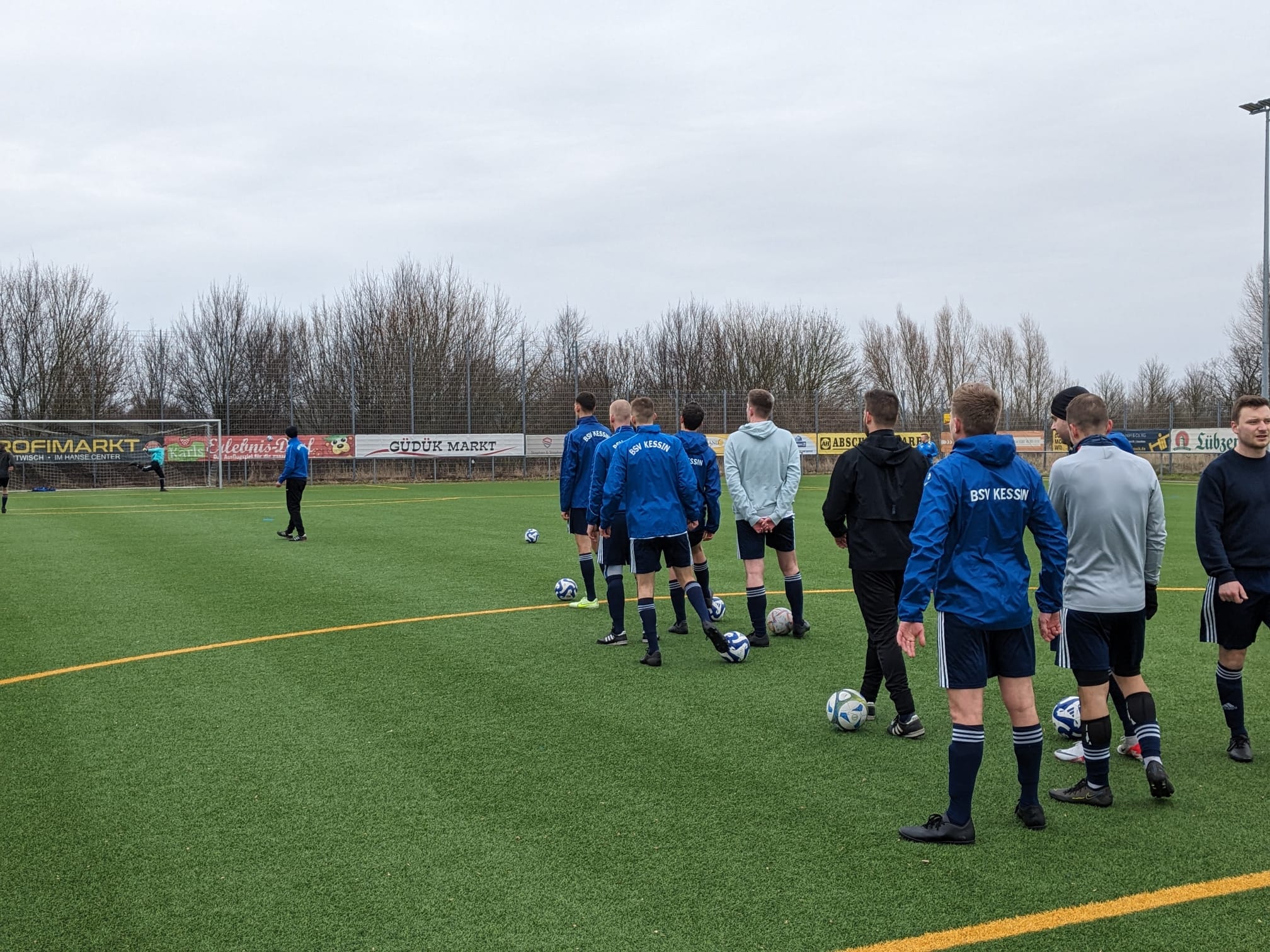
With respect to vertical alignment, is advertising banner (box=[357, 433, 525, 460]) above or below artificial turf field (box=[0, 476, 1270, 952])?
above

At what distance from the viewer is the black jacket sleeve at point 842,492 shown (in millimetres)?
6066

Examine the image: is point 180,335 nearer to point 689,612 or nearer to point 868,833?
point 689,612

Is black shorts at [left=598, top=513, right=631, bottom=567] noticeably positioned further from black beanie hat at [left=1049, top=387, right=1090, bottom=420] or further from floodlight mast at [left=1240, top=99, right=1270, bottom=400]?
floodlight mast at [left=1240, top=99, right=1270, bottom=400]

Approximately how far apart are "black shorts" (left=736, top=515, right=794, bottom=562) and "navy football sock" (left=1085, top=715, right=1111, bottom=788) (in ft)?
11.6

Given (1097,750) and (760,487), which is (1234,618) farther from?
(760,487)

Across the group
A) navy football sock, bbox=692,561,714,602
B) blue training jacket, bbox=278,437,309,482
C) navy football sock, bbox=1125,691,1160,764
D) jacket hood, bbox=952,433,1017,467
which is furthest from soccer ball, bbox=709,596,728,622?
blue training jacket, bbox=278,437,309,482

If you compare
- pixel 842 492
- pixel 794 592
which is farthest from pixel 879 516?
pixel 794 592

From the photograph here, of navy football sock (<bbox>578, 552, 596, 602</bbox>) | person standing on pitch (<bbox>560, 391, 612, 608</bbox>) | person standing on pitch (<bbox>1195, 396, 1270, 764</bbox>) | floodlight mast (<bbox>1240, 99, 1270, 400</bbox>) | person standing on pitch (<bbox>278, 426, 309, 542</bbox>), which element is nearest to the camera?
person standing on pitch (<bbox>1195, 396, 1270, 764</bbox>)

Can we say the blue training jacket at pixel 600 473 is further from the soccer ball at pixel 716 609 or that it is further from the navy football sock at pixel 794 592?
the soccer ball at pixel 716 609

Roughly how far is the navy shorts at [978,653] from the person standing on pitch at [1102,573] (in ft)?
1.84

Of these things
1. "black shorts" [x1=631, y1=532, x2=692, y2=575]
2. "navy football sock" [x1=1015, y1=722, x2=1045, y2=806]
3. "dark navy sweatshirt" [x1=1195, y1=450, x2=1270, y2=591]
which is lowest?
"navy football sock" [x1=1015, y1=722, x2=1045, y2=806]

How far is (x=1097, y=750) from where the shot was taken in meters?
4.60

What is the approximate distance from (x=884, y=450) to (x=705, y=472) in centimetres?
283

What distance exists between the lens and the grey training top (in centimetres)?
456
